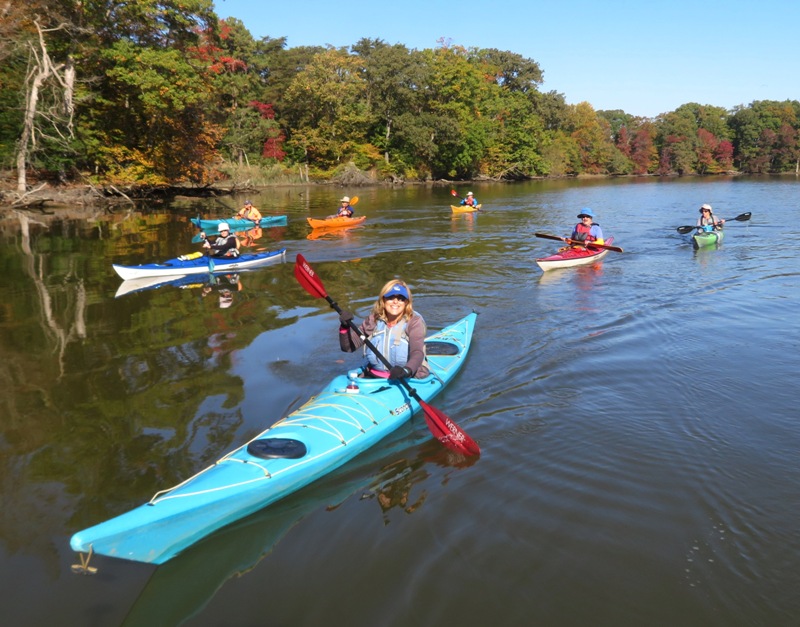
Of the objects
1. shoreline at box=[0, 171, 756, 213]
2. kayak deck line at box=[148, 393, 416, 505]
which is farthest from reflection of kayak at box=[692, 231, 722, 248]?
shoreline at box=[0, 171, 756, 213]

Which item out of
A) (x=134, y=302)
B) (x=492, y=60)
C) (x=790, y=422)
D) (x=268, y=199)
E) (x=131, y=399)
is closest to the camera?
(x=790, y=422)

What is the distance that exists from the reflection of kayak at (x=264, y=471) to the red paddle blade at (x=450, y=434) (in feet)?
1.38

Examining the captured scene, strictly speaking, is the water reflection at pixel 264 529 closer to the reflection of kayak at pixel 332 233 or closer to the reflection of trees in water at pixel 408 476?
the reflection of trees in water at pixel 408 476

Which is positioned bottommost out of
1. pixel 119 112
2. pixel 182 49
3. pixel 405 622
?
pixel 405 622

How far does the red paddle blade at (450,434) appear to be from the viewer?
16.0 feet

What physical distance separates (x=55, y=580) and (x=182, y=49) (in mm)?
28587

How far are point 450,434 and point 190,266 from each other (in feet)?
28.3

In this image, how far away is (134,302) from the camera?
9.89 meters

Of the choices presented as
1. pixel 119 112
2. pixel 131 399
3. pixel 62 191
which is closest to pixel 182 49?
pixel 119 112

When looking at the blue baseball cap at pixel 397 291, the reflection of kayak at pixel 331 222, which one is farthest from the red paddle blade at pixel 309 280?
the reflection of kayak at pixel 331 222

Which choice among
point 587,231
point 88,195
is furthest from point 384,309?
point 88,195

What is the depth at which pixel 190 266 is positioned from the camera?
463 inches

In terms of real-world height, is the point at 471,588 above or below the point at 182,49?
below

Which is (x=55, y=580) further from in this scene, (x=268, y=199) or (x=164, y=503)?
(x=268, y=199)
